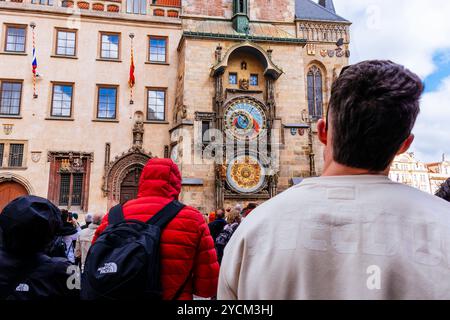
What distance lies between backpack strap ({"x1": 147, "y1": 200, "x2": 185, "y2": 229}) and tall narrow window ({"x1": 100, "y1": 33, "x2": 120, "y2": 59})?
1840 centimetres

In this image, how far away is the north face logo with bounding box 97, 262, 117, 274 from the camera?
2.11m

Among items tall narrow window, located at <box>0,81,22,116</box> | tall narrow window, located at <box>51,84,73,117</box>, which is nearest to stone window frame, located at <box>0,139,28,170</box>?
tall narrow window, located at <box>0,81,22,116</box>

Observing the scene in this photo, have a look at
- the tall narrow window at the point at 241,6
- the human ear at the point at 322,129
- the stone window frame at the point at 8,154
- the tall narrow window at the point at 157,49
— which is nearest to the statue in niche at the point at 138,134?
the tall narrow window at the point at 157,49

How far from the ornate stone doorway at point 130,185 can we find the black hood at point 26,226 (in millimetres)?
16023

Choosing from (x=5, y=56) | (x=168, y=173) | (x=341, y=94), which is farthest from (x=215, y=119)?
(x=341, y=94)

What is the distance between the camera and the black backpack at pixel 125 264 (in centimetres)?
210

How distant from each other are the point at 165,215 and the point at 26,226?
0.83m

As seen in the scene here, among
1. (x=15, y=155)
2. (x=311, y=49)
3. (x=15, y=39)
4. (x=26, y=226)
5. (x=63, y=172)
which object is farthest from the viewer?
(x=311, y=49)

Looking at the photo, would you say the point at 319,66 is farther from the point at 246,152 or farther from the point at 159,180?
the point at 159,180

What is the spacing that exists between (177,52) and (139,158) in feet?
19.8

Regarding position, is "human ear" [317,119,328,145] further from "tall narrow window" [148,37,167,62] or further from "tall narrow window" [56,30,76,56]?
"tall narrow window" [56,30,76,56]

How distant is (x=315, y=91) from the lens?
838 inches

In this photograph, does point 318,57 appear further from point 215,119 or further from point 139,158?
point 139,158

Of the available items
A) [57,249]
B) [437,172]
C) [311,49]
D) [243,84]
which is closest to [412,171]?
[437,172]
